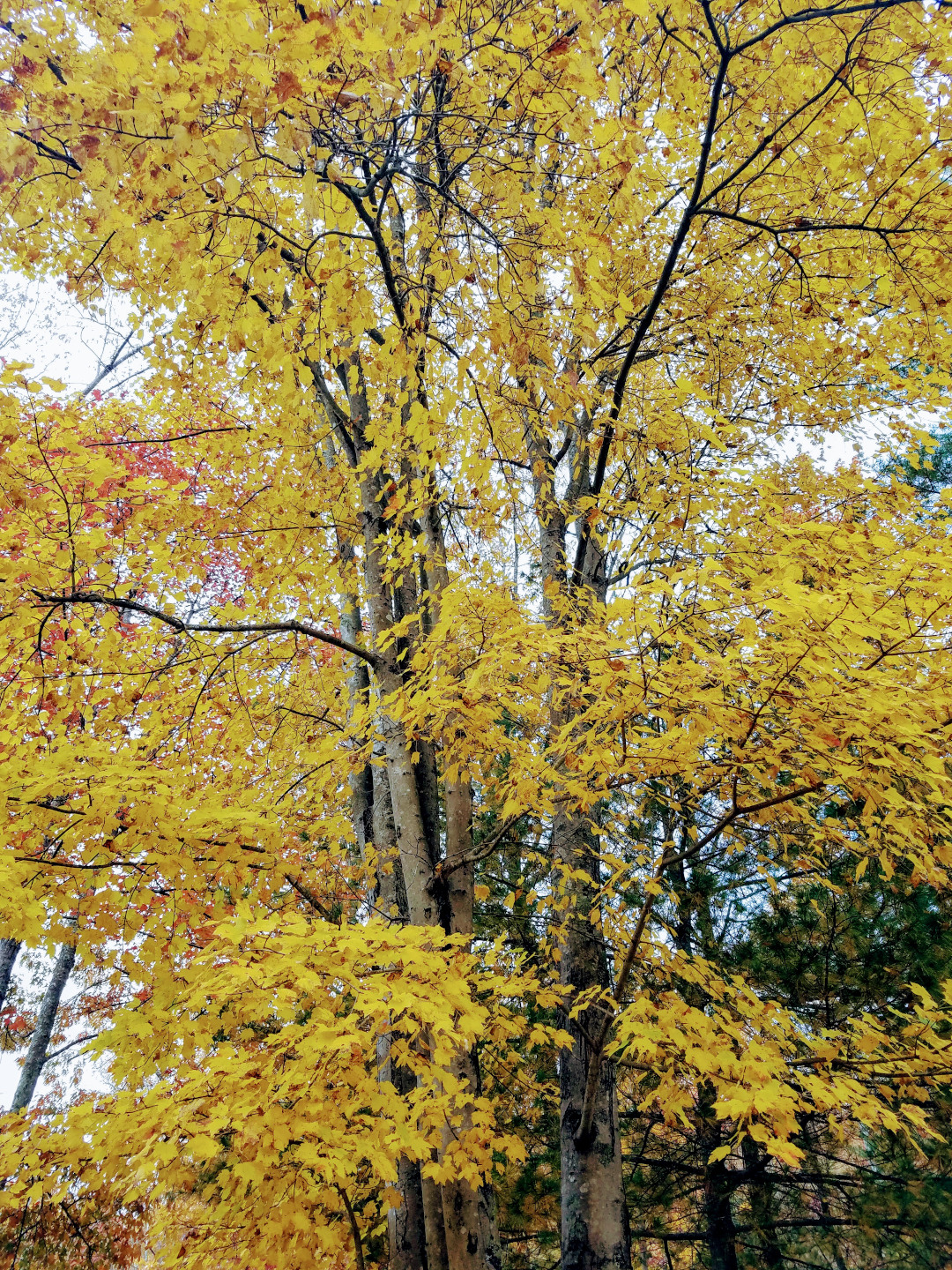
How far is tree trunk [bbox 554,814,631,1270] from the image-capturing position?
3.42 meters

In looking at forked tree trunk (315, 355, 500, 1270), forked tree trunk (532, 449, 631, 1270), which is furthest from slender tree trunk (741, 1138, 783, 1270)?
forked tree trunk (315, 355, 500, 1270)

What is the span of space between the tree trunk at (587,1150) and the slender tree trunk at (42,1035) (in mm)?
4682

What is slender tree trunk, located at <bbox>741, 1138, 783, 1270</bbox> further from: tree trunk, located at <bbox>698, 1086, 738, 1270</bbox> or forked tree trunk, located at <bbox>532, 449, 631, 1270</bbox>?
forked tree trunk, located at <bbox>532, 449, 631, 1270</bbox>

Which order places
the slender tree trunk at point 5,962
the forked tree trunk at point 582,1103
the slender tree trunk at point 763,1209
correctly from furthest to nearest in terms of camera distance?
the slender tree trunk at point 5,962, the slender tree trunk at point 763,1209, the forked tree trunk at point 582,1103

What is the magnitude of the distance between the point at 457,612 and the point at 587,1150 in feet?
10.1

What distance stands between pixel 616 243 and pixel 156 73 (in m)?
3.39

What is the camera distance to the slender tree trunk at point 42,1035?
6047 mm

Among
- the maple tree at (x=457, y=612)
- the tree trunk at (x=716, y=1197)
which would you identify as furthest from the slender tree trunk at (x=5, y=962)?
the tree trunk at (x=716, y=1197)

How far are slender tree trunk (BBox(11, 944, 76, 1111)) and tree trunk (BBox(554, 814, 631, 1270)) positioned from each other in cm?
468

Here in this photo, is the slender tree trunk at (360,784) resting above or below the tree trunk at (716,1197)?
above

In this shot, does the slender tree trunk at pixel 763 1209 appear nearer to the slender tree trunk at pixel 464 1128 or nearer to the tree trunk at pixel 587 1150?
the tree trunk at pixel 587 1150

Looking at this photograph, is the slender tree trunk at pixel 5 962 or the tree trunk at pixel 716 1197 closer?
the tree trunk at pixel 716 1197

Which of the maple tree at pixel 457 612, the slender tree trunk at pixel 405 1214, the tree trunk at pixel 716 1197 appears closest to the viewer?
the maple tree at pixel 457 612

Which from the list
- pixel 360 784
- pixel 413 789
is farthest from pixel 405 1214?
pixel 360 784
